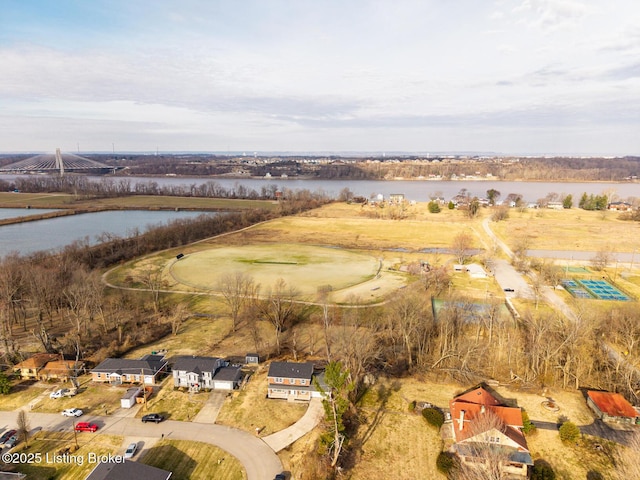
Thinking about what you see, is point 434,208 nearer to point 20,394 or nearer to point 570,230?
point 570,230

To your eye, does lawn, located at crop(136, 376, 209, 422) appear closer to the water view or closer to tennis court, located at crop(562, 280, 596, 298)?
tennis court, located at crop(562, 280, 596, 298)

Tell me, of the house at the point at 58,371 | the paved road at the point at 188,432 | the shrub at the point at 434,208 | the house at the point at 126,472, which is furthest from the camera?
the shrub at the point at 434,208

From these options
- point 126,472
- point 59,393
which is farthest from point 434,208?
point 126,472

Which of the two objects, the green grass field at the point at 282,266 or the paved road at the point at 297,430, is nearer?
the paved road at the point at 297,430

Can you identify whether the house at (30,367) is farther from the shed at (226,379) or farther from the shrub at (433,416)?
the shrub at (433,416)

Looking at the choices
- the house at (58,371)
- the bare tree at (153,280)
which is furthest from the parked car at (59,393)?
the bare tree at (153,280)
